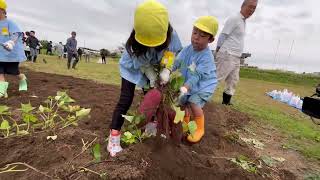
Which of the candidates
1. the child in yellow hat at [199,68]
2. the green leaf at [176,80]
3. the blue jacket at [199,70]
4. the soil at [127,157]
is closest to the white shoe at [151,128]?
the soil at [127,157]

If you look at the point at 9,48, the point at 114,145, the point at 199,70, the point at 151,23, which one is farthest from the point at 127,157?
the point at 9,48

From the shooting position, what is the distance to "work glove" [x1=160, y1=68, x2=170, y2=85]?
338cm

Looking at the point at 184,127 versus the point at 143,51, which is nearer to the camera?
the point at 143,51

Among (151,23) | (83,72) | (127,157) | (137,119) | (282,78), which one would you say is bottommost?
(282,78)

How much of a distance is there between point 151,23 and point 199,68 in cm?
110

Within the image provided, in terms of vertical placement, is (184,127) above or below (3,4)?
below

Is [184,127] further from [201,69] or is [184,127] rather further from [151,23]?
[151,23]

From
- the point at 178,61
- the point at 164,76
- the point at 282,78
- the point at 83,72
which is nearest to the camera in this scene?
the point at 164,76

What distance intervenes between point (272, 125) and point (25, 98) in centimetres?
370

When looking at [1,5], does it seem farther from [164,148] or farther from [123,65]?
[164,148]

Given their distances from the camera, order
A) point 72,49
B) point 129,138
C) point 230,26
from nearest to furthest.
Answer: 1. point 129,138
2. point 230,26
3. point 72,49

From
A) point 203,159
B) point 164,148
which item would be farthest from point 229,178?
point 164,148

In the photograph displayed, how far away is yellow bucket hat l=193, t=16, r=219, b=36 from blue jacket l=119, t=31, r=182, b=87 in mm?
500

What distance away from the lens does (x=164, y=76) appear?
3.37 meters
